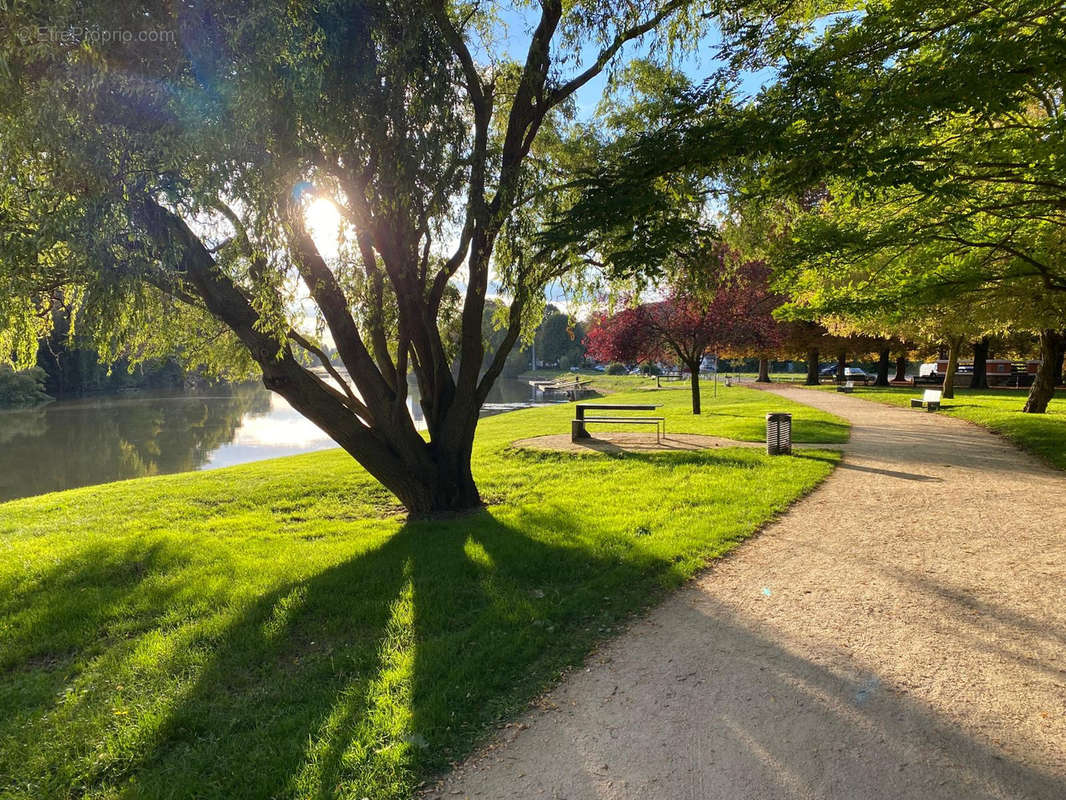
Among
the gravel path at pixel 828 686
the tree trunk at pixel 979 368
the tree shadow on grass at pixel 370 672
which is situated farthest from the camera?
the tree trunk at pixel 979 368

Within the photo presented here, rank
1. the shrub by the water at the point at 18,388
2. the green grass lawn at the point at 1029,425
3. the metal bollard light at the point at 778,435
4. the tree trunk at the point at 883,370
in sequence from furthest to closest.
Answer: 1. the shrub by the water at the point at 18,388
2. the tree trunk at the point at 883,370
3. the metal bollard light at the point at 778,435
4. the green grass lawn at the point at 1029,425

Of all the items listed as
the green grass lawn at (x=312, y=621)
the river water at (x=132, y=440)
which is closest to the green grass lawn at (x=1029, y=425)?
the green grass lawn at (x=312, y=621)

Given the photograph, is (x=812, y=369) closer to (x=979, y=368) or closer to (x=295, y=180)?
(x=979, y=368)

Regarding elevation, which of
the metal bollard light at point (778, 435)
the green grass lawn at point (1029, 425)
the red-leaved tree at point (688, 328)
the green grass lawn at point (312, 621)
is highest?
the red-leaved tree at point (688, 328)

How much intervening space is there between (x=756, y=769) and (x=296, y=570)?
4375 mm

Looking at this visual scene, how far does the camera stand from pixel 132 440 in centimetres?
2262

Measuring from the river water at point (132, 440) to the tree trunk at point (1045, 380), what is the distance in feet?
75.3

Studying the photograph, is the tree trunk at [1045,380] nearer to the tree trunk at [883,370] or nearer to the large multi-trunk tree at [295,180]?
the large multi-trunk tree at [295,180]

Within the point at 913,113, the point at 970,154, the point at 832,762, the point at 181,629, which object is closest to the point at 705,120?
the point at 913,113

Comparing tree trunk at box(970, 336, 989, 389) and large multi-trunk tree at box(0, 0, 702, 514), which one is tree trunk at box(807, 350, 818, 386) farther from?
large multi-trunk tree at box(0, 0, 702, 514)

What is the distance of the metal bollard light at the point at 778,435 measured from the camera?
10.2m

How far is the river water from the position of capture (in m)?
16.7

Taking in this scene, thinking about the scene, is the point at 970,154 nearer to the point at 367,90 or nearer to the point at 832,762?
the point at 367,90

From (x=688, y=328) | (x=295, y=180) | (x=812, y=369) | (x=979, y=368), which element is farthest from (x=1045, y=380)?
(x=812, y=369)
